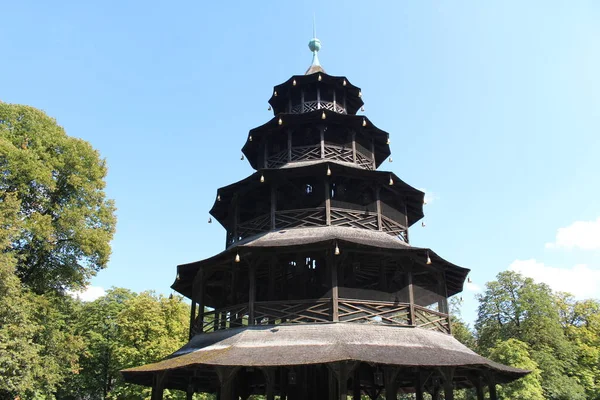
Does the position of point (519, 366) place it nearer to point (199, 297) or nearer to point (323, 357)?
point (199, 297)

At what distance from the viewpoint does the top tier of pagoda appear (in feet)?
79.9

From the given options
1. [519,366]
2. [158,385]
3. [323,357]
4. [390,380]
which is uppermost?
[519,366]

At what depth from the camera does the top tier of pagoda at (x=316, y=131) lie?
24.4 meters

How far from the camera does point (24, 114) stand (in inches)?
1218

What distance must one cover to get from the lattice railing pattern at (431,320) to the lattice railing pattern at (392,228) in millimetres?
4121

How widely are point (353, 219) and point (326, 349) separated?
7.23m

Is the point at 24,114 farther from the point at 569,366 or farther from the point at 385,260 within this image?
the point at 569,366

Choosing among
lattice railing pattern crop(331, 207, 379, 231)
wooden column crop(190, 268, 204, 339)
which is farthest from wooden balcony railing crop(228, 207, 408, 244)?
wooden column crop(190, 268, 204, 339)

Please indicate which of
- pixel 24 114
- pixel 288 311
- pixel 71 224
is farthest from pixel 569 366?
pixel 24 114

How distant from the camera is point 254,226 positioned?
22672 mm

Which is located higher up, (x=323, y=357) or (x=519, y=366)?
(x=519, y=366)

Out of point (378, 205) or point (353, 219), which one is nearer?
point (353, 219)

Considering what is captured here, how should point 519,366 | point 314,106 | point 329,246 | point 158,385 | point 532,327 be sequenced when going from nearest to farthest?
point 329,246 < point 158,385 < point 314,106 < point 519,366 < point 532,327

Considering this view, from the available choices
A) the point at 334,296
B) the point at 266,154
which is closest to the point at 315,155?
the point at 266,154
